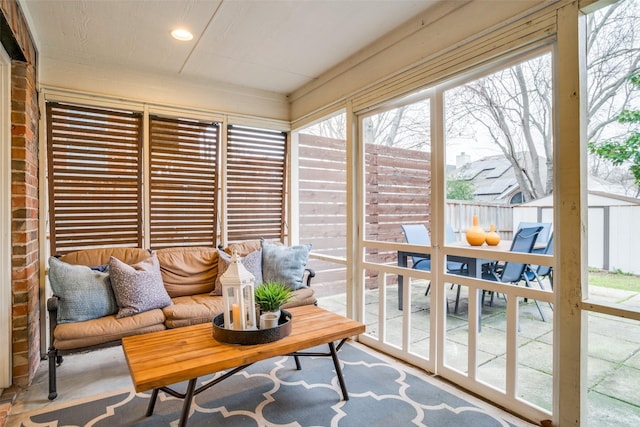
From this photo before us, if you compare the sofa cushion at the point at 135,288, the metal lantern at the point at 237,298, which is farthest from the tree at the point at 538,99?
the sofa cushion at the point at 135,288

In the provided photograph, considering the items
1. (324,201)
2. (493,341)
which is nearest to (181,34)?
(324,201)

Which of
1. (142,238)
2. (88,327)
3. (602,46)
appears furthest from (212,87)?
(602,46)

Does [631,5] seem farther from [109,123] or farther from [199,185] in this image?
[109,123]

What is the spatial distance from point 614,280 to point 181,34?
3.23 meters

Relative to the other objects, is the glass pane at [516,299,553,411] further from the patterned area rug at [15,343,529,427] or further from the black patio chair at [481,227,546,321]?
the patterned area rug at [15,343,529,427]

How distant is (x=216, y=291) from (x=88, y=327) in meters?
1.02

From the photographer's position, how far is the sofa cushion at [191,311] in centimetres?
270

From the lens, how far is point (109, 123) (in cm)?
331

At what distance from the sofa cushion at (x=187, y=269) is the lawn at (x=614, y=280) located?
2.86m

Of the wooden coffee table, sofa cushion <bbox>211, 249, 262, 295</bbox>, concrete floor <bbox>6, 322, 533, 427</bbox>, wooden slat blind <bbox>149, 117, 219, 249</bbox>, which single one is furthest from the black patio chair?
wooden slat blind <bbox>149, 117, 219, 249</bbox>

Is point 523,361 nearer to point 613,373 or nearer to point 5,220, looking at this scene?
point 613,373

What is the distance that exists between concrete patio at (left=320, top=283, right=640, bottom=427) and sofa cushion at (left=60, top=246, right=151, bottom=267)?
2093 millimetres

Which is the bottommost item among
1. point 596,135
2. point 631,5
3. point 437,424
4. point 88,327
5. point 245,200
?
point 437,424

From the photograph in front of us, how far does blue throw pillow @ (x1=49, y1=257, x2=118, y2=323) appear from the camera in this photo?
250 cm
